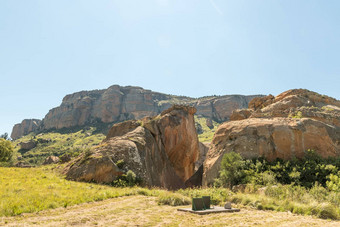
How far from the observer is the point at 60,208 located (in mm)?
16766

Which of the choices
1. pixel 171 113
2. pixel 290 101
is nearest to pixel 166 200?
pixel 290 101

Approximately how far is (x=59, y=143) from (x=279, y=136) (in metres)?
158

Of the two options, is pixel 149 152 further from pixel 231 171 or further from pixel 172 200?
pixel 172 200

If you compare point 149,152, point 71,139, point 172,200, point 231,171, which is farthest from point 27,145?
point 172,200

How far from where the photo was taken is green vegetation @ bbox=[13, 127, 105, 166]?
128625 mm

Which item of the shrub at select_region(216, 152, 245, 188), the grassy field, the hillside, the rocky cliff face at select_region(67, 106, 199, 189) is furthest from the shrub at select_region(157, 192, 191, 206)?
the hillside

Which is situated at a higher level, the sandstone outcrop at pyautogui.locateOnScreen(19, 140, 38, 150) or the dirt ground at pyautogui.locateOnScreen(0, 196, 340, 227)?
the dirt ground at pyautogui.locateOnScreen(0, 196, 340, 227)

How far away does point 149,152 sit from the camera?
41.2 metres

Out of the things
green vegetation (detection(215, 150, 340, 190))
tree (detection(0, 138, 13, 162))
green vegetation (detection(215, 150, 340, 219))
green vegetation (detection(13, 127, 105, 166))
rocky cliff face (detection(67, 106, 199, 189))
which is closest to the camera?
green vegetation (detection(215, 150, 340, 219))

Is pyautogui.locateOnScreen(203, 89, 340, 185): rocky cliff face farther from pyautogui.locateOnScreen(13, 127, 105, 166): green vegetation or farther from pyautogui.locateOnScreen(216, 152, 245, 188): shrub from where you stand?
pyautogui.locateOnScreen(13, 127, 105, 166): green vegetation

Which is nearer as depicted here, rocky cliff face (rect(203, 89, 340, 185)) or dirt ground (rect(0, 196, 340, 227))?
dirt ground (rect(0, 196, 340, 227))

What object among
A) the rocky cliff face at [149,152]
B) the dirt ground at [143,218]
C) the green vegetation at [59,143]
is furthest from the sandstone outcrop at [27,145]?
the dirt ground at [143,218]

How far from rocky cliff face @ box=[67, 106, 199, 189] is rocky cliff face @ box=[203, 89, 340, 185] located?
1037 cm

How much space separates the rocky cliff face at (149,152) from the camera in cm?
3180
